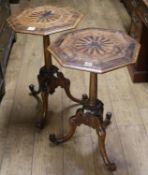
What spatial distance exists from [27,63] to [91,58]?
1.51 meters

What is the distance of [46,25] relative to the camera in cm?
167

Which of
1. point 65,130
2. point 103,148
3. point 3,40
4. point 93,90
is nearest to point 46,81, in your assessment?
point 65,130

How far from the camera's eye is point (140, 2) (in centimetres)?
212

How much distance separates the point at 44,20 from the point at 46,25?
0.08 m

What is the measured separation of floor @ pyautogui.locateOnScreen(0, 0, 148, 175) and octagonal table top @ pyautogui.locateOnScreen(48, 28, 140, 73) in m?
0.69

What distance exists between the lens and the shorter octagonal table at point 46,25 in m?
1.64

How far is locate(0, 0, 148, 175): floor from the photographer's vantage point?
171 cm

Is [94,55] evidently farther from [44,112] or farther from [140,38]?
[140,38]

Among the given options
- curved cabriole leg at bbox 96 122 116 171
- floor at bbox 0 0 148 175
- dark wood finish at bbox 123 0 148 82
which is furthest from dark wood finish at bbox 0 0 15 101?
dark wood finish at bbox 123 0 148 82

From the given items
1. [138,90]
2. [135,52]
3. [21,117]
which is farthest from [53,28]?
[138,90]

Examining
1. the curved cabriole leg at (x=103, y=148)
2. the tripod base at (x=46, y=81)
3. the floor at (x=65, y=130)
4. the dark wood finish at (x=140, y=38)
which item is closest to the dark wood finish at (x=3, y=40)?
the floor at (x=65, y=130)

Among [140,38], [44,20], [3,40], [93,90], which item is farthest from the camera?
[3,40]

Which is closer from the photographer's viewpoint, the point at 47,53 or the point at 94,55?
the point at 94,55

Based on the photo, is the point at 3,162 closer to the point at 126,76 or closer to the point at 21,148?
the point at 21,148
